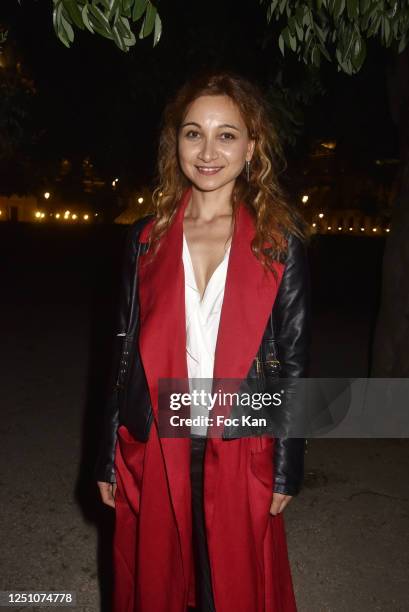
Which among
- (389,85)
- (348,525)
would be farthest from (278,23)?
(348,525)

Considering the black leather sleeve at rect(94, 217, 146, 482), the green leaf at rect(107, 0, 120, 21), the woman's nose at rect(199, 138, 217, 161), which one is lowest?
the black leather sleeve at rect(94, 217, 146, 482)

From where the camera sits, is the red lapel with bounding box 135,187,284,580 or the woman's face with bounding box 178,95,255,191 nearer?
the red lapel with bounding box 135,187,284,580

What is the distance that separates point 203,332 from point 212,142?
0.67 metres

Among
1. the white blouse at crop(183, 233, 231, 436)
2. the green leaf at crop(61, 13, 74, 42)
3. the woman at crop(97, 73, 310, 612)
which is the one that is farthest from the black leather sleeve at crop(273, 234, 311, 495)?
the green leaf at crop(61, 13, 74, 42)

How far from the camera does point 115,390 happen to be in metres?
2.02

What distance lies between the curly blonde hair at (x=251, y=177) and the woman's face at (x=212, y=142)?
4 centimetres

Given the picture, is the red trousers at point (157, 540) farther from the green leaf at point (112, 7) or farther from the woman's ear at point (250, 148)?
the green leaf at point (112, 7)

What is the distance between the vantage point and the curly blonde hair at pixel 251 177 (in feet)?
6.34

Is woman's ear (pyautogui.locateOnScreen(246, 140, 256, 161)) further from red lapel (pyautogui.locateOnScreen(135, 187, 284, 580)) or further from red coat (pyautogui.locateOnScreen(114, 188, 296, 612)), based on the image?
red lapel (pyautogui.locateOnScreen(135, 187, 284, 580))

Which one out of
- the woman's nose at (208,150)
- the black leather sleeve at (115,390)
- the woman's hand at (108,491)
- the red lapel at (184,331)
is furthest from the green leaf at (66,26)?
the woman's hand at (108,491)

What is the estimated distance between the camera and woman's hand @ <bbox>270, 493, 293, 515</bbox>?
1896mm

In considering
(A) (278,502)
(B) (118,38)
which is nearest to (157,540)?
(A) (278,502)

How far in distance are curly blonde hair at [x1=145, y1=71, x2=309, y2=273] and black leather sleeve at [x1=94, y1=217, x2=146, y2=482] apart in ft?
0.35

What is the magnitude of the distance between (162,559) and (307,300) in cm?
106
